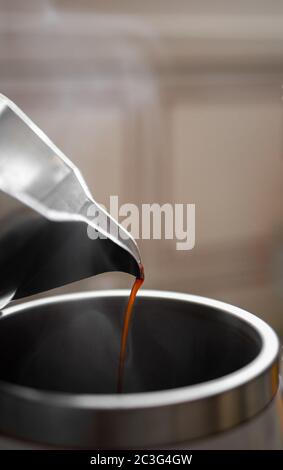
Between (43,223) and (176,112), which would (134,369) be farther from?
(176,112)

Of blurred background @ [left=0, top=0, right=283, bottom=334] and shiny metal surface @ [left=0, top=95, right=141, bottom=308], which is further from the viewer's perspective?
blurred background @ [left=0, top=0, right=283, bottom=334]

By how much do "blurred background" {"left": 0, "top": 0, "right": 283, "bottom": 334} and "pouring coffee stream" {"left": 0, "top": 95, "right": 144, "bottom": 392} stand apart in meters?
0.67

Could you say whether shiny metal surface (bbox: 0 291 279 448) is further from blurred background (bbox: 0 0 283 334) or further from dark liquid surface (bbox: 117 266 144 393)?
blurred background (bbox: 0 0 283 334)

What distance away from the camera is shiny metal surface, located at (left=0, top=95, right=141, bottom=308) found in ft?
1.49

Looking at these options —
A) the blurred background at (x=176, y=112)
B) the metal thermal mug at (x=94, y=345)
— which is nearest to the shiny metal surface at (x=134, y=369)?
the metal thermal mug at (x=94, y=345)

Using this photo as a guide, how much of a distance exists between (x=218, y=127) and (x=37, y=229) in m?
0.98

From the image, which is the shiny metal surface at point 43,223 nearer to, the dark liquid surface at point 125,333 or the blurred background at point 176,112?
the dark liquid surface at point 125,333

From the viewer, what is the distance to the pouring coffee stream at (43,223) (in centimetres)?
45

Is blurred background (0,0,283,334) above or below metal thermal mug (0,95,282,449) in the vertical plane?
above

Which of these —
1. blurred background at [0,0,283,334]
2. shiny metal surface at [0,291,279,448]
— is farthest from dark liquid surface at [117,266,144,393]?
blurred background at [0,0,283,334]

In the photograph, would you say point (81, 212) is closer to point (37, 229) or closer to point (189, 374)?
point (37, 229)

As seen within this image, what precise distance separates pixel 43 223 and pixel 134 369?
0.71 ft
